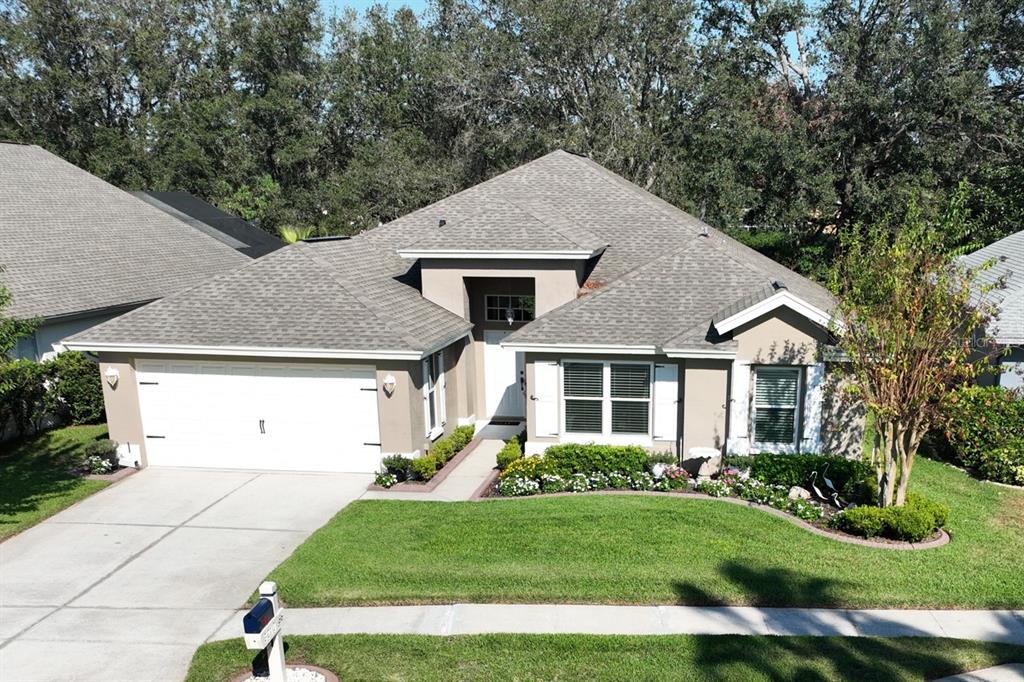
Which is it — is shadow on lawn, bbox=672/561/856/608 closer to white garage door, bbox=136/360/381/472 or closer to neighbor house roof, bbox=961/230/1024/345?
neighbor house roof, bbox=961/230/1024/345

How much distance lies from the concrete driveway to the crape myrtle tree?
908cm

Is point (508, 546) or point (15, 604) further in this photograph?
point (508, 546)

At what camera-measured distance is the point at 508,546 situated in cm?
1091

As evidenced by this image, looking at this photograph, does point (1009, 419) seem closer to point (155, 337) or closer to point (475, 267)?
point (475, 267)

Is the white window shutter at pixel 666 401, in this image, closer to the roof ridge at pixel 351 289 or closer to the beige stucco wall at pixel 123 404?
the roof ridge at pixel 351 289

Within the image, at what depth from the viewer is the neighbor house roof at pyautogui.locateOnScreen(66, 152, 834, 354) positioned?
48.4 ft

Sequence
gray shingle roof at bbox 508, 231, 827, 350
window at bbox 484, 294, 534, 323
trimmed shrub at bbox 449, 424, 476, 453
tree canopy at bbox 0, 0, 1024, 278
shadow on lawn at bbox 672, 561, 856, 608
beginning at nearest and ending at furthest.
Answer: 1. shadow on lawn at bbox 672, 561, 856, 608
2. gray shingle roof at bbox 508, 231, 827, 350
3. trimmed shrub at bbox 449, 424, 476, 453
4. window at bbox 484, 294, 534, 323
5. tree canopy at bbox 0, 0, 1024, 278

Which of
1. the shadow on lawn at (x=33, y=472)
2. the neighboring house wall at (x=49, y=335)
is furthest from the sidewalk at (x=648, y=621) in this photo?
the neighboring house wall at (x=49, y=335)

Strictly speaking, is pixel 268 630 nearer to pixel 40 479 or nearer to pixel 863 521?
pixel 863 521

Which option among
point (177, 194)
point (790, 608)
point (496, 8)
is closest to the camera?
point (790, 608)

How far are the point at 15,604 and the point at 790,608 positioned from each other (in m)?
10.2

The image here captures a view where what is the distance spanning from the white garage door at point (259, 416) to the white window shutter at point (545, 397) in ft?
10.5

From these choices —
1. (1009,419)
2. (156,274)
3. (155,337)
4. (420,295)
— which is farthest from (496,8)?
(1009,419)

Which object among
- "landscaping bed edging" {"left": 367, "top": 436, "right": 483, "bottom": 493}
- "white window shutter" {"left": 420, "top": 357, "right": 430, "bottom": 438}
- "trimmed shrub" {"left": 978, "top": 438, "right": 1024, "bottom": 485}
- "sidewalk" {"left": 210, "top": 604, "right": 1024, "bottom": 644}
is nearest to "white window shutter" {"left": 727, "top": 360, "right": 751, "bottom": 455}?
"trimmed shrub" {"left": 978, "top": 438, "right": 1024, "bottom": 485}
